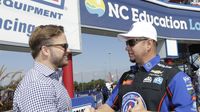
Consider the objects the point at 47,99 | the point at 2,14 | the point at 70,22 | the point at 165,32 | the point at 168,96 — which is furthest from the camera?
the point at 165,32

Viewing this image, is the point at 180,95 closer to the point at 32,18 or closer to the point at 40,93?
the point at 40,93

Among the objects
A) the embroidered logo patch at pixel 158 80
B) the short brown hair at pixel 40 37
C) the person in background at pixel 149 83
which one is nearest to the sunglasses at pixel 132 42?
the person in background at pixel 149 83

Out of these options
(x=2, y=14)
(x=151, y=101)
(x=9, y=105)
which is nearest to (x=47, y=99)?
(x=151, y=101)

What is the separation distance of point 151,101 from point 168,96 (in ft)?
0.44

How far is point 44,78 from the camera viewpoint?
2.39 m

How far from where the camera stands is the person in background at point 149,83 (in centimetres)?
271

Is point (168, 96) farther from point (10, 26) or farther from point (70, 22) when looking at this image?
point (70, 22)

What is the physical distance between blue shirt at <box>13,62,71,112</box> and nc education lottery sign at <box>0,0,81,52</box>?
127 inches

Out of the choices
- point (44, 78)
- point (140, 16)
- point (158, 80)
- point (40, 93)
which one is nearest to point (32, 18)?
point (158, 80)

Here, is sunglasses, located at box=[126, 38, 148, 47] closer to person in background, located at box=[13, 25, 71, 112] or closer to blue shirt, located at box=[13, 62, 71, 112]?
person in background, located at box=[13, 25, 71, 112]

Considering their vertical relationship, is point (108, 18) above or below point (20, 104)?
above

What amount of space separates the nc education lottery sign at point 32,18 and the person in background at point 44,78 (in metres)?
3.13

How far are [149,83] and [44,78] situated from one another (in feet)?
2.93

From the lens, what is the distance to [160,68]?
295 cm
